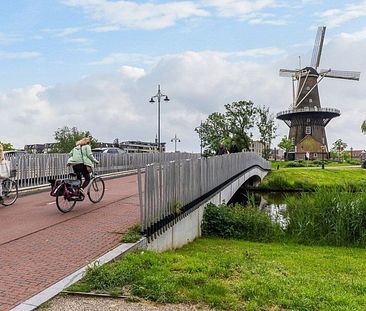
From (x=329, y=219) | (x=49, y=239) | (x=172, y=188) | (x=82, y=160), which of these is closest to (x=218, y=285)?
(x=49, y=239)

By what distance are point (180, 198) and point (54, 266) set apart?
17.1 ft

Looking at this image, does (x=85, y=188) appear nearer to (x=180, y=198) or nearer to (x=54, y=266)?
(x=180, y=198)

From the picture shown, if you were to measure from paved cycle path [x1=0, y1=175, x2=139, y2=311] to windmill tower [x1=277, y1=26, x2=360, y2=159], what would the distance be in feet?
230

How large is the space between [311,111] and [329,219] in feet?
216

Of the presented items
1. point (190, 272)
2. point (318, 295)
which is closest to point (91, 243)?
point (190, 272)

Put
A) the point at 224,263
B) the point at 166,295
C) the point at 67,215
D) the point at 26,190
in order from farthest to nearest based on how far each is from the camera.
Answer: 1. the point at 26,190
2. the point at 67,215
3. the point at 224,263
4. the point at 166,295

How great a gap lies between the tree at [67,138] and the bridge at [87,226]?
4361 cm

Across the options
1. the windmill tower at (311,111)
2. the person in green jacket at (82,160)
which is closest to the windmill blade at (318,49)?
the windmill tower at (311,111)

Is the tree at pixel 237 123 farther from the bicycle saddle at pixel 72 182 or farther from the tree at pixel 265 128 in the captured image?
the bicycle saddle at pixel 72 182

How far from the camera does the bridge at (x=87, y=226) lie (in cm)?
558

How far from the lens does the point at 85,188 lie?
1171cm

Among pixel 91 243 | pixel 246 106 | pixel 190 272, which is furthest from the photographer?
pixel 246 106

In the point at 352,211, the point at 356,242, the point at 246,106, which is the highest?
the point at 246,106

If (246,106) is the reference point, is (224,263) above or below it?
below
